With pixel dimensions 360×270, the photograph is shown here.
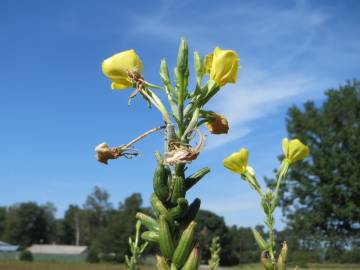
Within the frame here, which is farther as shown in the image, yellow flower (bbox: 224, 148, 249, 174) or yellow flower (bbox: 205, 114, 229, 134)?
yellow flower (bbox: 224, 148, 249, 174)

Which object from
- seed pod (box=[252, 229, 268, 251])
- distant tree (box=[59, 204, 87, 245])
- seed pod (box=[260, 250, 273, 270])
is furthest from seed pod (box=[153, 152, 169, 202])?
distant tree (box=[59, 204, 87, 245])

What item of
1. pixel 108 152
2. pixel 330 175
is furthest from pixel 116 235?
pixel 108 152

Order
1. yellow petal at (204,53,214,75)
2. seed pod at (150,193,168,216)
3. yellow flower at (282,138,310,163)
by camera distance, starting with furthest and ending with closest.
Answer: yellow flower at (282,138,310,163)
yellow petal at (204,53,214,75)
seed pod at (150,193,168,216)

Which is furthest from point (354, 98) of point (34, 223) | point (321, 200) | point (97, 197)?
point (34, 223)

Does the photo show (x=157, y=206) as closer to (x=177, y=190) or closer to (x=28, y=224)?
(x=177, y=190)

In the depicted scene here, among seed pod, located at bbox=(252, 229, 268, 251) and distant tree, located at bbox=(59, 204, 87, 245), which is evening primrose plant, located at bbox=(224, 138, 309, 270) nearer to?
seed pod, located at bbox=(252, 229, 268, 251)

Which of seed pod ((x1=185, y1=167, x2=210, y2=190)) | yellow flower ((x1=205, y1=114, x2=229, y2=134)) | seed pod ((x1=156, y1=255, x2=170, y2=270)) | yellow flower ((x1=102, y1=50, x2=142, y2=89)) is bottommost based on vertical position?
seed pod ((x1=156, y1=255, x2=170, y2=270))

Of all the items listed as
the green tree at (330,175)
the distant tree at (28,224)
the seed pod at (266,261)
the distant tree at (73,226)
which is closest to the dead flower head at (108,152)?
the seed pod at (266,261)
